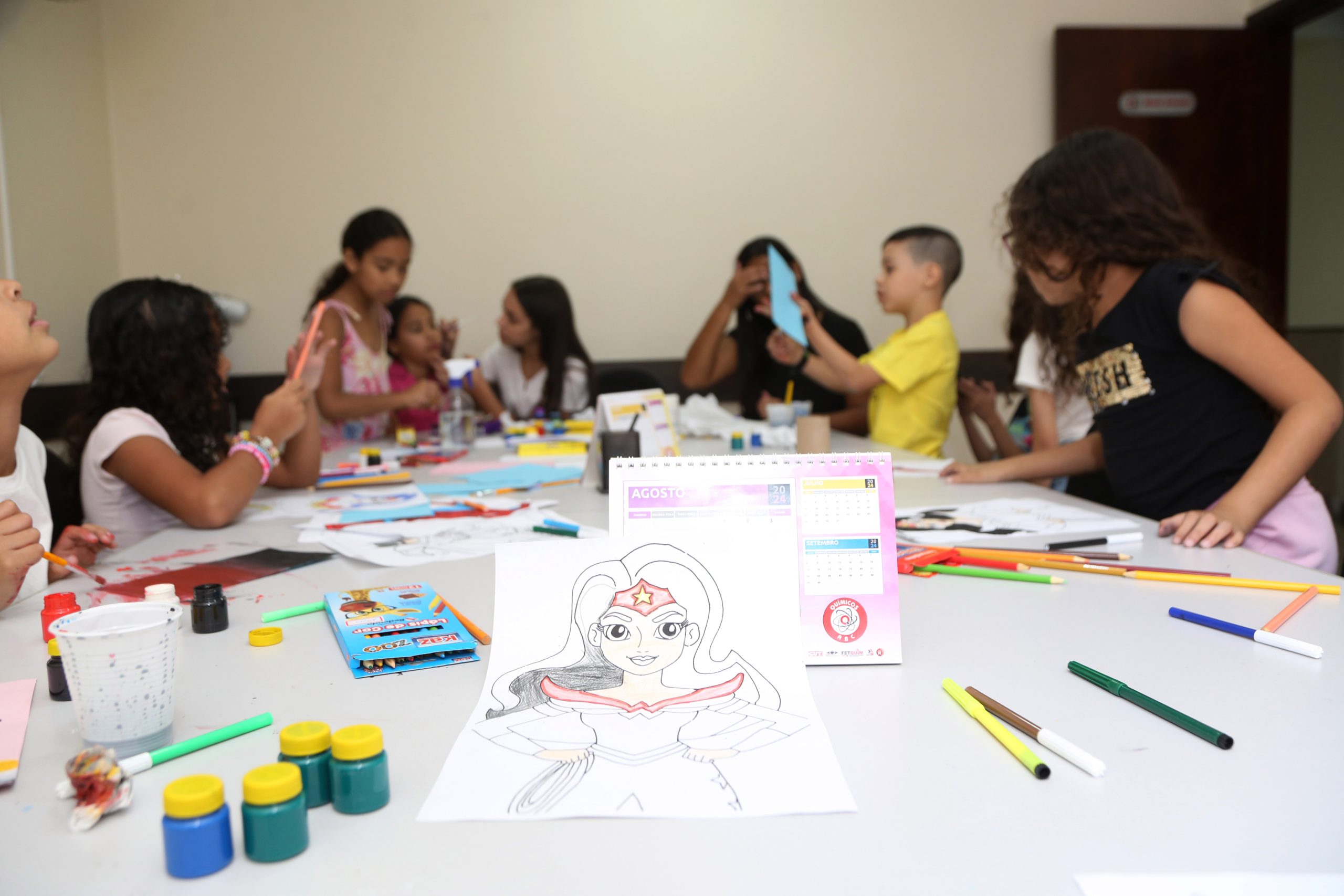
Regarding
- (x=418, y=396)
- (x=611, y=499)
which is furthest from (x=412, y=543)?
(x=418, y=396)

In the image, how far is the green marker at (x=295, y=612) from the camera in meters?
0.98

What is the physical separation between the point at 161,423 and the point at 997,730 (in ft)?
5.18

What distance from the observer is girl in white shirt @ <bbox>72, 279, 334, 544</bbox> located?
153cm

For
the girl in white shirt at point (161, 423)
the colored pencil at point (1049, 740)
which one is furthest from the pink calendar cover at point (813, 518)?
the girl in white shirt at point (161, 423)

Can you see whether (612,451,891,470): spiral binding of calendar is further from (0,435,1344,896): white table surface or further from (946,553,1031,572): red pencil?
(946,553,1031,572): red pencil

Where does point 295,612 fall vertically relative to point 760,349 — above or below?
below

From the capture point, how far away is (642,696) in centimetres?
73

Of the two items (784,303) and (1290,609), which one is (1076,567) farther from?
(784,303)

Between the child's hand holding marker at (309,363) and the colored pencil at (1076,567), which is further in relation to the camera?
the child's hand holding marker at (309,363)

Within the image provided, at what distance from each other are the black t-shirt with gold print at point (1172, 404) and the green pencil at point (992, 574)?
67 centimetres

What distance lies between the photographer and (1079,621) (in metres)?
0.94

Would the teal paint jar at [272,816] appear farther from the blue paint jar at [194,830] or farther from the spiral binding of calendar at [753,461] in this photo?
the spiral binding of calendar at [753,461]

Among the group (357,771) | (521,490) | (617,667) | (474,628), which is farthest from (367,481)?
(357,771)

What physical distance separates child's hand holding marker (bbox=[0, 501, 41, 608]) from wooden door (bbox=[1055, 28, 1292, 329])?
394 centimetres
